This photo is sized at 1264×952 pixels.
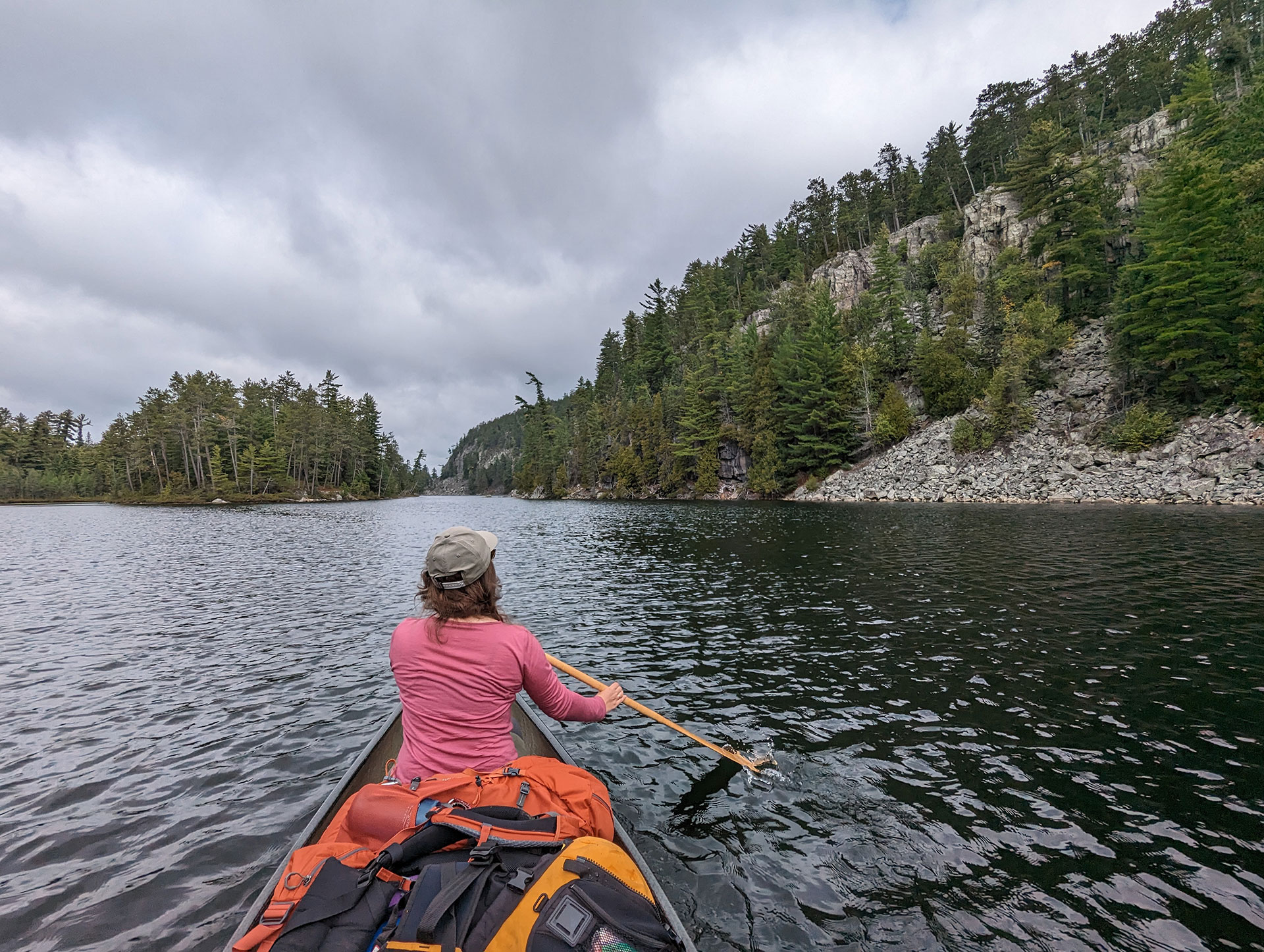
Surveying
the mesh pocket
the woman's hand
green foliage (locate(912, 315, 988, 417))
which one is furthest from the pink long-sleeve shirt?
green foliage (locate(912, 315, 988, 417))

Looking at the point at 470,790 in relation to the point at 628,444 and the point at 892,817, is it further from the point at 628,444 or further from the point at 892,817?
the point at 628,444

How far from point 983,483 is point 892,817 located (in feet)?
144

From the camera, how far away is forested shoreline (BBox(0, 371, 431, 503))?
78.6m

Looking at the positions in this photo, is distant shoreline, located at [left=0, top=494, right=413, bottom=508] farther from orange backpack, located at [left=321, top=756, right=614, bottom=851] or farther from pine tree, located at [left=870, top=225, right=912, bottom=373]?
orange backpack, located at [left=321, top=756, right=614, bottom=851]

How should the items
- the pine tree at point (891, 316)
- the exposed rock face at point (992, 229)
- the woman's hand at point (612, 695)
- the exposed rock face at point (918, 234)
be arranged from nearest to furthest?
the woman's hand at point (612, 695)
the pine tree at point (891, 316)
the exposed rock face at point (992, 229)
the exposed rock face at point (918, 234)

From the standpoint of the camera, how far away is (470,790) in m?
3.02

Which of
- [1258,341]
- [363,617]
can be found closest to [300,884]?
[363,617]

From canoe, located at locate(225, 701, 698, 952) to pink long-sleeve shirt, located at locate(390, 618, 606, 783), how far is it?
0.88 metres

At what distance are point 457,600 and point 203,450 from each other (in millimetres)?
100630

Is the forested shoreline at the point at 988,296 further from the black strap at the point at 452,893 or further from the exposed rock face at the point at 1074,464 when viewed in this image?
the black strap at the point at 452,893

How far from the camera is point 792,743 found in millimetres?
6508

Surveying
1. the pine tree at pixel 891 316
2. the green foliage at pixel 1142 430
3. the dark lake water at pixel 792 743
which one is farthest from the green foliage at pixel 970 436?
the dark lake water at pixel 792 743

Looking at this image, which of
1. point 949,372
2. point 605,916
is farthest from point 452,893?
point 949,372

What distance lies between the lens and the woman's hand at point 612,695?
4383mm
